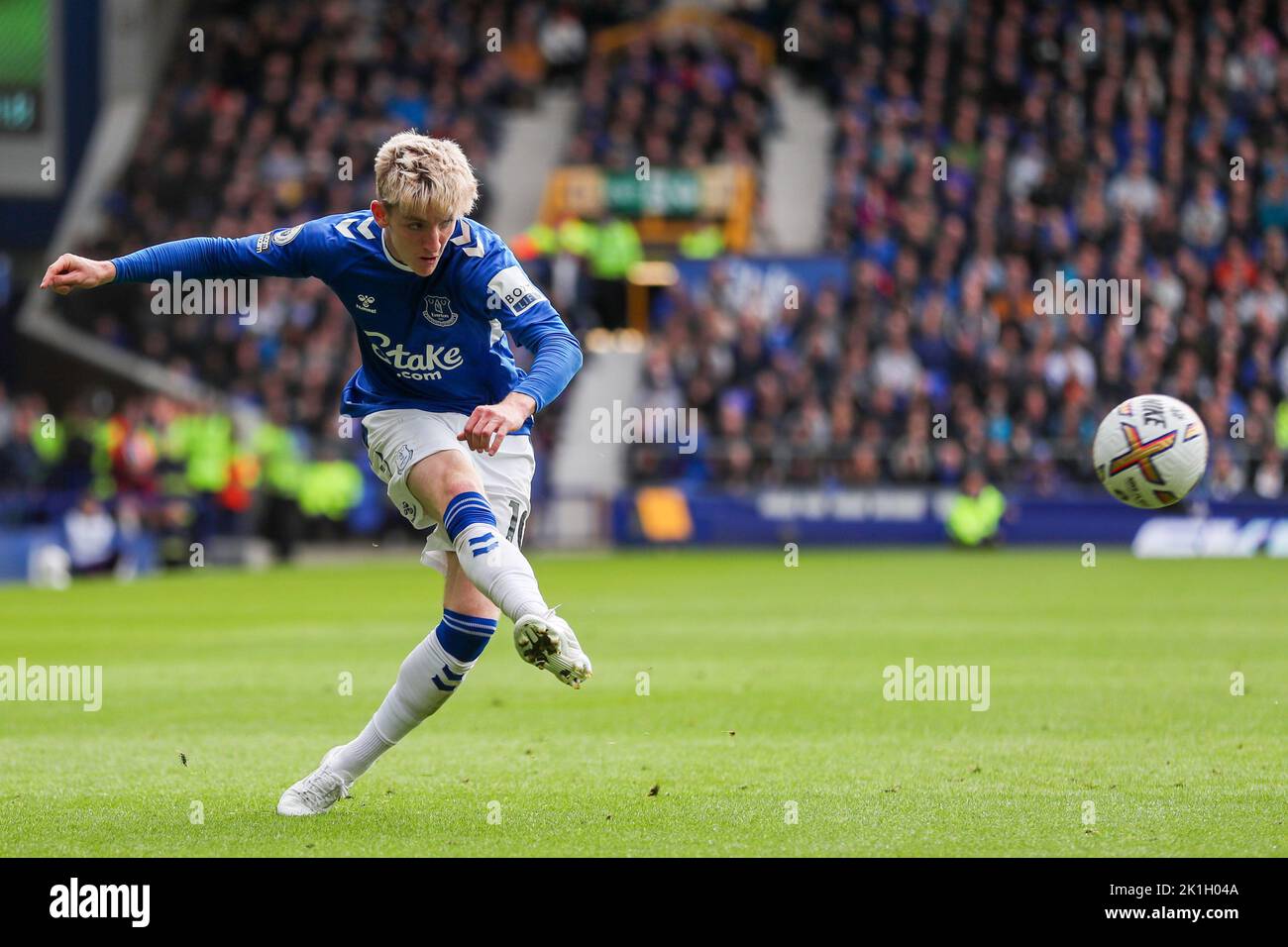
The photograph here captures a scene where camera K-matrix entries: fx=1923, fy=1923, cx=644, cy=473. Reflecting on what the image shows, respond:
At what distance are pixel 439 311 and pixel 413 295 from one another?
0.11 metres

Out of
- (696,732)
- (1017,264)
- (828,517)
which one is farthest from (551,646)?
(1017,264)

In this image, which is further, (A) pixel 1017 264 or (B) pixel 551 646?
(A) pixel 1017 264

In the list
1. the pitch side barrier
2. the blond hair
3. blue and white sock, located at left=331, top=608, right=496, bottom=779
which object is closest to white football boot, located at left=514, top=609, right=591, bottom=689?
blue and white sock, located at left=331, top=608, right=496, bottom=779

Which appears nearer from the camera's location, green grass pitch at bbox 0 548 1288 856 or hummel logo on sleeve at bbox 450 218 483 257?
green grass pitch at bbox 0 548 1288 856

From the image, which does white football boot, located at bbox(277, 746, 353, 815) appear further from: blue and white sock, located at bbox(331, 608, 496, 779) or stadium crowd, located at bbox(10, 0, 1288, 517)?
stadium crowd, located at bbox(10, 0, 1288, 517)

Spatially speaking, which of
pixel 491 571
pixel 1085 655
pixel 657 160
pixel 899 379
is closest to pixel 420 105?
pixel 657 160

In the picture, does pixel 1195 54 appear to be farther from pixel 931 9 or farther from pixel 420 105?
pixel 420 105

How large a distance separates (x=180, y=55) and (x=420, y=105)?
5.52 metres

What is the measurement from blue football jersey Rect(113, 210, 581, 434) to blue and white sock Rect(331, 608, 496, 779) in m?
0.84

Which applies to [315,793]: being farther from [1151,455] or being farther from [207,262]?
[1151,455]

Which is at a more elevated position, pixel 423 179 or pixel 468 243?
pixel 423 179

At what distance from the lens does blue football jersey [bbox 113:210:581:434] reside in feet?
23.1

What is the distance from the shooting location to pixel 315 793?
7316mm

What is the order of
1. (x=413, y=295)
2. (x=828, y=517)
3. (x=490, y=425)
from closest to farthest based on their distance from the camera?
(x=490, y=425) < (x=413, y=295) < (x=828, y=517)
